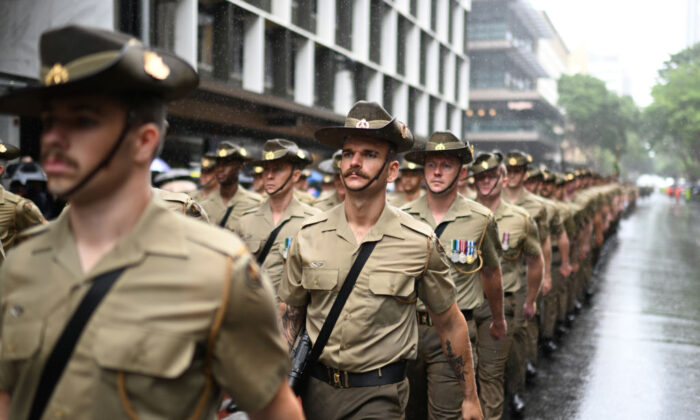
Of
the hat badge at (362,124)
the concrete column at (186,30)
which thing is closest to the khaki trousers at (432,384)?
the hat badge at (362,124)

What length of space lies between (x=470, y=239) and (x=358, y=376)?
2.18 metres

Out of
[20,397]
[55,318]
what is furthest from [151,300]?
[20,397]

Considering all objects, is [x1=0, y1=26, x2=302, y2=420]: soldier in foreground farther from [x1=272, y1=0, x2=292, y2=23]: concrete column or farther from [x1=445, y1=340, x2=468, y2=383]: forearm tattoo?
[x1=272, y1=0, x2=292, y2=23]: concrete column

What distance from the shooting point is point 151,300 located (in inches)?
84.2

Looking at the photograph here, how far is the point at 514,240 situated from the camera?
25.5 feet

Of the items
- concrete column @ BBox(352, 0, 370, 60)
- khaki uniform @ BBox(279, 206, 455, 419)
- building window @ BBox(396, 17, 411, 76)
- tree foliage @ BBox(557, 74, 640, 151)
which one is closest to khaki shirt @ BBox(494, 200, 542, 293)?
khaki uniform @ BBox(279, 206, 455, 419)

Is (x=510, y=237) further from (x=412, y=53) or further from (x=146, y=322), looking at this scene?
(x=412, y=53)

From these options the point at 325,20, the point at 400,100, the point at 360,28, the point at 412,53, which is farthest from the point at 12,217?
the point at 412,53

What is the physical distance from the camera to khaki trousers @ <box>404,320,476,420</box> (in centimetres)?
557

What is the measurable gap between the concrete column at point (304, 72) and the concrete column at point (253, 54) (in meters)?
3.62

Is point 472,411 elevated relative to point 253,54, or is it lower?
lower

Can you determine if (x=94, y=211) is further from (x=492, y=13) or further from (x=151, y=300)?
(x=492, y=13)

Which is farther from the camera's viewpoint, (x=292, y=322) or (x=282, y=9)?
(x=282, y=9)

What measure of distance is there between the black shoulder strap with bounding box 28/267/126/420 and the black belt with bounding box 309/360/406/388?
2.23m
